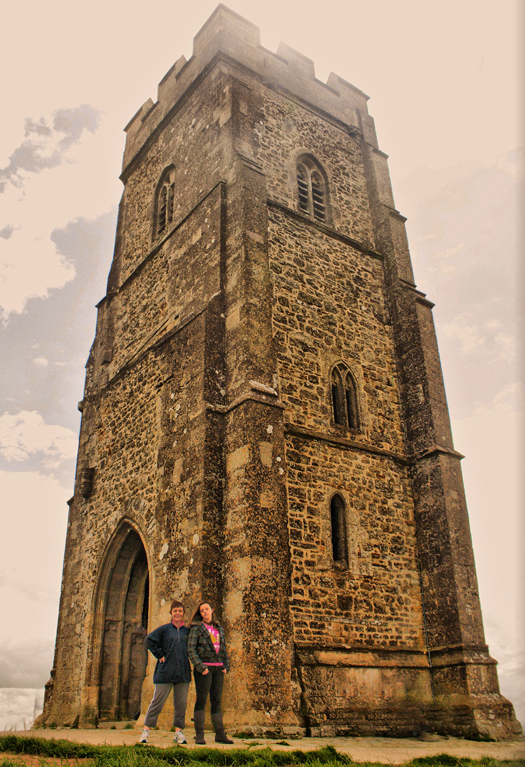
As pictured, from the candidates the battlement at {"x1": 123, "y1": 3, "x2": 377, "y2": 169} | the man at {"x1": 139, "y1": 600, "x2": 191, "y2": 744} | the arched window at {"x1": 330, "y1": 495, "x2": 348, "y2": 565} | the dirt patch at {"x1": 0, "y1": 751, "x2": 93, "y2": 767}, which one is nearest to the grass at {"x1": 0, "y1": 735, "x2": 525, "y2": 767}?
the dirt patch at {"x1": 0, "y1": 751, "x2": 93, "y2": 767}

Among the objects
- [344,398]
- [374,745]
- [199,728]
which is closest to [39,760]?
[199,728]

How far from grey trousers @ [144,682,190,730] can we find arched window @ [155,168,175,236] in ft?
35.1

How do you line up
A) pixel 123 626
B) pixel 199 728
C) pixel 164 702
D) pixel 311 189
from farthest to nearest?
pixel 311 189
pixel 123 626
pixel 164 702
pixel 199 728

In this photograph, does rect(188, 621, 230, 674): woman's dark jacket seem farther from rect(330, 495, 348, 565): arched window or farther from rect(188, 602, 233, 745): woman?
rect(330, 495, 348, 565): arched window

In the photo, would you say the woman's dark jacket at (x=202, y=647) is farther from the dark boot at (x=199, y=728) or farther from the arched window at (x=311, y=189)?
the arched window at (x=311, y=189)

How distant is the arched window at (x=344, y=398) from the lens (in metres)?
11.1

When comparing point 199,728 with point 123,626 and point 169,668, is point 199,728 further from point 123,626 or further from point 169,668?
point 123,626

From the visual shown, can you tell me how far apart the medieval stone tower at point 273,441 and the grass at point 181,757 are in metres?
2.11

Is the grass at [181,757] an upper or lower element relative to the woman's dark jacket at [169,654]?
lower

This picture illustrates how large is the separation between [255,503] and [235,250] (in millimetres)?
4776

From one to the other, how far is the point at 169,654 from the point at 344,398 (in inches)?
240

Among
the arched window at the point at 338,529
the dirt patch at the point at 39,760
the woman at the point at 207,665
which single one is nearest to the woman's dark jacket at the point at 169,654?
the woman at the point at 207,665

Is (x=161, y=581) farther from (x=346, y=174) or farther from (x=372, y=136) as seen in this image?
(x=372, y=136)

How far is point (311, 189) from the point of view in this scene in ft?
44.9
